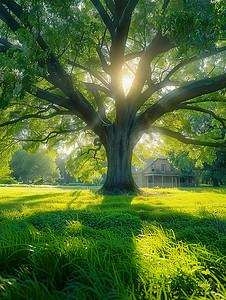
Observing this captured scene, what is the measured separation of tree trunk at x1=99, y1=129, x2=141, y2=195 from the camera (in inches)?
395

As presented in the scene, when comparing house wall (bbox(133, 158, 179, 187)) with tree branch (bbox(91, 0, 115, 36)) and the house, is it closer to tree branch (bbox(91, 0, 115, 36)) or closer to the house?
the house

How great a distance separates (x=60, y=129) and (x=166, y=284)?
1250cm

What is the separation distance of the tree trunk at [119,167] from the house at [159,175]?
38.4m

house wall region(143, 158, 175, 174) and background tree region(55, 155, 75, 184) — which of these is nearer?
house wall region(143, 158, 175, 174)

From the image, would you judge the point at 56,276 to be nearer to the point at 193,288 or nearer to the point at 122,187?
the point at 193,288

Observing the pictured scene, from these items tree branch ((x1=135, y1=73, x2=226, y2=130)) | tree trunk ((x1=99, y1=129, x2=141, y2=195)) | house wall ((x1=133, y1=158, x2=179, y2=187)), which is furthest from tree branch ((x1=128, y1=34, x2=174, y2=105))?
house wall ((x1=133, y1=158, x2=179, y2=187))

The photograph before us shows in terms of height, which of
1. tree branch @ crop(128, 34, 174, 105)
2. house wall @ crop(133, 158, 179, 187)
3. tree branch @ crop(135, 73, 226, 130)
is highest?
tree branch @ crop(128, 34, 174, 105)

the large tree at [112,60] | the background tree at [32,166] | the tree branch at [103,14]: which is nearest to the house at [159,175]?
the background tree at [32,166]

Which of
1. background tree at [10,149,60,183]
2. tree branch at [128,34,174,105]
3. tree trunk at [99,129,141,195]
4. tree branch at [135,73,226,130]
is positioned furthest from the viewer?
background tree at [10,149,60,183]

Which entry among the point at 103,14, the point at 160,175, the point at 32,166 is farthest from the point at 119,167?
the point at 32,166

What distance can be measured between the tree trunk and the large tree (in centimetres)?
5

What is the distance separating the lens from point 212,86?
7.88 meters

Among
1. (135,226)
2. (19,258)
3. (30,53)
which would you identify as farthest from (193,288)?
(30,53)

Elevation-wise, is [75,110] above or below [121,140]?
above
